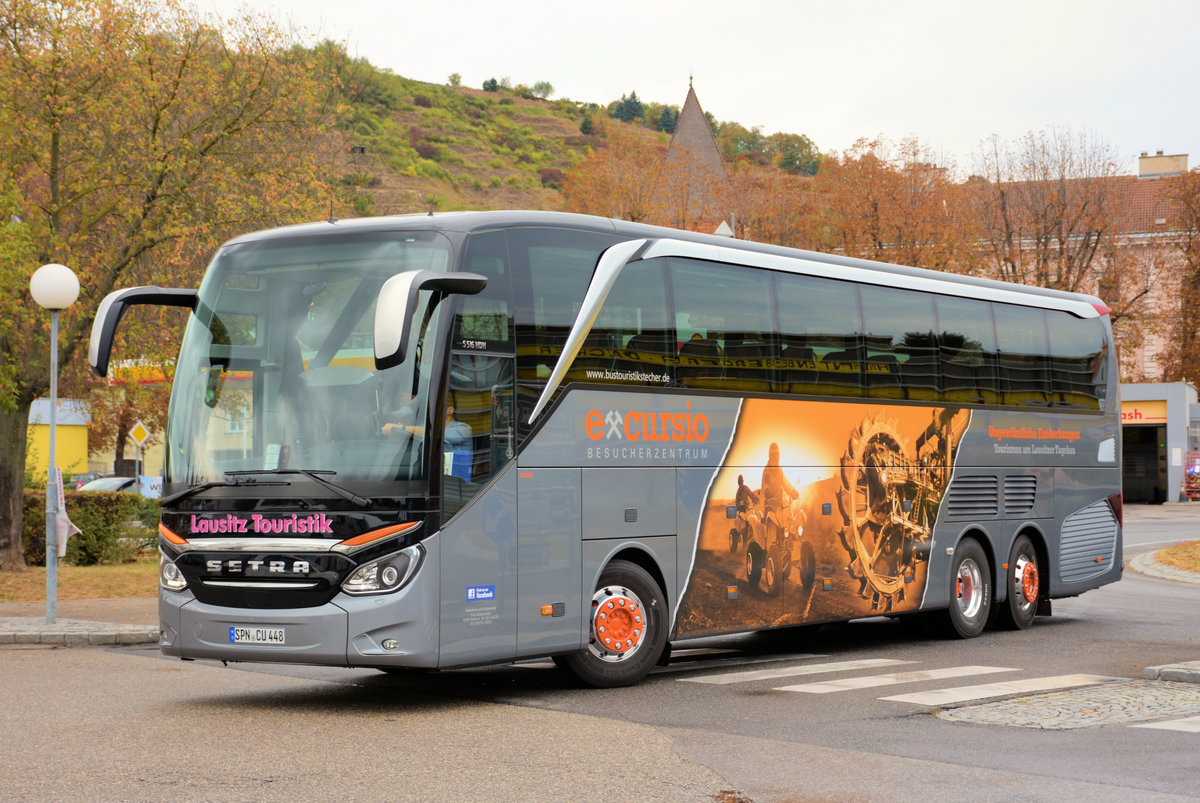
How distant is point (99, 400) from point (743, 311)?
→ 1754 centimetres

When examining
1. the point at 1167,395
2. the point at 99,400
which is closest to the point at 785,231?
the point at 1167,395

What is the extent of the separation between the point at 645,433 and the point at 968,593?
5.97m

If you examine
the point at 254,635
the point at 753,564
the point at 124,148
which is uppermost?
the point at 124,148

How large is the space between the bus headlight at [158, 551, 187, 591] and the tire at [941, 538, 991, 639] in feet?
28.6

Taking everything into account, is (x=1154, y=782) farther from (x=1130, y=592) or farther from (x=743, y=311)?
(x=1130, y=592)

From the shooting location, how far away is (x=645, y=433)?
11930mm

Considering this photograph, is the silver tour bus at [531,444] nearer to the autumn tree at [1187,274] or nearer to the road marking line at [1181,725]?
the road marking line at [1181,725]

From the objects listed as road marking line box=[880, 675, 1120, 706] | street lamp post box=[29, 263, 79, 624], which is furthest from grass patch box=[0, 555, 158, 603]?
road marking line box=[880, 675, 1120, 706]

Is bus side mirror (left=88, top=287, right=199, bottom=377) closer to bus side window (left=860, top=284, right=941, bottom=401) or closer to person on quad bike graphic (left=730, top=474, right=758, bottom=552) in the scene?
person on quad bike graphic (left=730, top=474, right=758, bottom=552)

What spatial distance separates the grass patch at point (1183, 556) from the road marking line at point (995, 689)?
15.9 metres

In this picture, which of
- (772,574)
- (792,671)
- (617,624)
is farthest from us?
(772,574)

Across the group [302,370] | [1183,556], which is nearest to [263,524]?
[302,370]

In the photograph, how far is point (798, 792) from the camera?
7391 millimetres

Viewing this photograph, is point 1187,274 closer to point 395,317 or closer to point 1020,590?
point 1020,590
